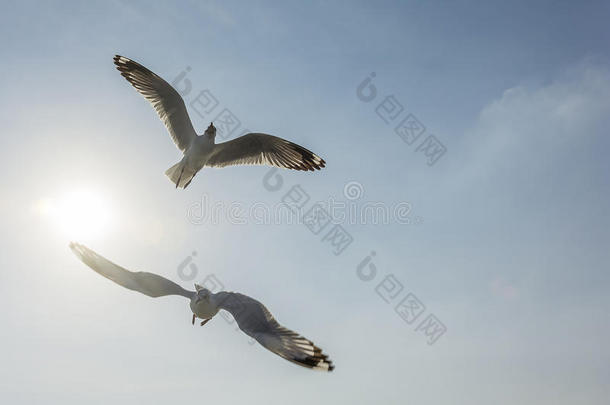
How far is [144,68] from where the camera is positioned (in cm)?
879

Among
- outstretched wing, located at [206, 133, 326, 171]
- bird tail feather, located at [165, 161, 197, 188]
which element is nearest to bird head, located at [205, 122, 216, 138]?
A: outstretched wing, located at [206, 133, 326, 171]

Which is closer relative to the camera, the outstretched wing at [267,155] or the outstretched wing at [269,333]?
the outstretched wing at [269,333]

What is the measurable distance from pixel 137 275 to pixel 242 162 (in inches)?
144

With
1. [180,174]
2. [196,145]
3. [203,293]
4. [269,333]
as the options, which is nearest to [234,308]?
[203,293]

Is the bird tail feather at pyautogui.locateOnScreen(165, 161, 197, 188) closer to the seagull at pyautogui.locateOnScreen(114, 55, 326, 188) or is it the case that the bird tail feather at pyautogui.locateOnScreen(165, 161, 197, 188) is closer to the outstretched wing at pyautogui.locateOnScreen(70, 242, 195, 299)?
the seagull at pyautogui.locateOnScreen(114, 55, 326, 188)

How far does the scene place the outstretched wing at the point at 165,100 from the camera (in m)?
8.64

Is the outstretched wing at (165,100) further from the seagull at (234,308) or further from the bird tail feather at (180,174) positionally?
the seagull at (234,308)

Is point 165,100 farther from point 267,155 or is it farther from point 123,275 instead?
point 123,275

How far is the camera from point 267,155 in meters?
8.99

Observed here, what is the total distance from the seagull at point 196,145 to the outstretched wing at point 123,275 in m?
2.74

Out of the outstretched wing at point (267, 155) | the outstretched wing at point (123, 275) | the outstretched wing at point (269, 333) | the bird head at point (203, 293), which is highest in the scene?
the outstretched wing at point (267, 155)

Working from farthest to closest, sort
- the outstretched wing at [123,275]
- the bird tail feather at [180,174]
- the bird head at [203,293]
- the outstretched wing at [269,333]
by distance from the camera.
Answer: the bird tail feather at [180,174]
the bird head at [203,293]
the outstretched wing at [123,275]
the outstretched wing at [269,333]

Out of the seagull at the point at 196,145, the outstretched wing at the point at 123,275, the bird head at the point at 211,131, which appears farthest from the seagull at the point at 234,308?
the bird head at the point at 211,131

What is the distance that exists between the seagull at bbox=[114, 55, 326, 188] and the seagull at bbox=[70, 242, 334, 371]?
274 cm
